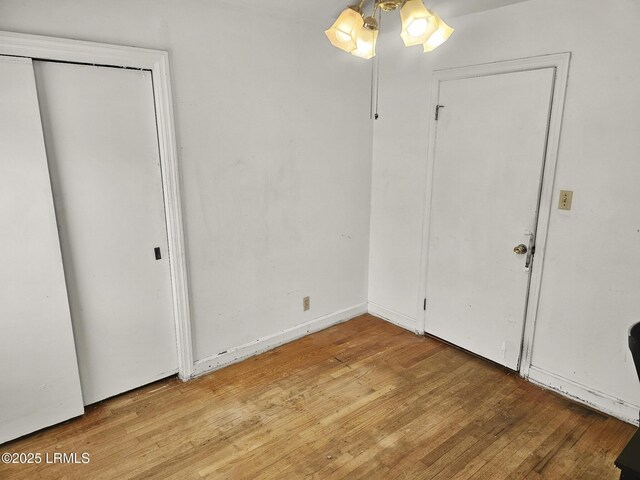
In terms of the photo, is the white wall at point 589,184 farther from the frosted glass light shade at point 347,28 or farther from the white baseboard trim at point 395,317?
the frosted glass light shade at point 347,28

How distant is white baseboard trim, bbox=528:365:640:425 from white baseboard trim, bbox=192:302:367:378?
5.03 ft

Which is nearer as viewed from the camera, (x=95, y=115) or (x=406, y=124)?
(x=95, y=115)

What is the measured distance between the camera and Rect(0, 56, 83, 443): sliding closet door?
6.39 feet

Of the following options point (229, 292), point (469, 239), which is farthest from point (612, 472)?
point (229, 292)

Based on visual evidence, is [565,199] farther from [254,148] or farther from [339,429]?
[254,148]

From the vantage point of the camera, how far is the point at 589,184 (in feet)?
7.68

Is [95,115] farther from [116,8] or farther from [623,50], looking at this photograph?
[623,50]

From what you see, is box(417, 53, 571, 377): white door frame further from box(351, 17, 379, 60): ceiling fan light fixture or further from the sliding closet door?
the sliding closet door

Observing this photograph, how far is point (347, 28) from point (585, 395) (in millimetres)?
2523

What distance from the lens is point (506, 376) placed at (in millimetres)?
2814

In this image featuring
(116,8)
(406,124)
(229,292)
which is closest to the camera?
(116,8)

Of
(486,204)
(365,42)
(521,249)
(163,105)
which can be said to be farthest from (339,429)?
(163,105)

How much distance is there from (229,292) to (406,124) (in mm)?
1898

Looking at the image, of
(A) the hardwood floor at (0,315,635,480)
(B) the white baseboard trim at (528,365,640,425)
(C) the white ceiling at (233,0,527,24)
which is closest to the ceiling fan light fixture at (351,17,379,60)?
(C) the white ceiling at (233,0,527,24)
